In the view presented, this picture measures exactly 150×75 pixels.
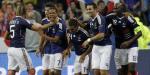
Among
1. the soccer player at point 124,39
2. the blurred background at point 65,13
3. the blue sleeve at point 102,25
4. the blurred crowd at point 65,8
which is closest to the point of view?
the blue sleeve at point 102,25

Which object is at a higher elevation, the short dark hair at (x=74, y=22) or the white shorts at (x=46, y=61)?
the short dark hair at (x=74, y=22)

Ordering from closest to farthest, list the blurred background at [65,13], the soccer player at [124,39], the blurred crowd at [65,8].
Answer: the soccer player at [124,39], the blurred background at [65,13], the blurred crowd at [65,8]

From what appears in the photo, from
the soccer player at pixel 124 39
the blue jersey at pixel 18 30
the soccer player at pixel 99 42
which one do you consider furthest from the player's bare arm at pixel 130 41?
the blue jersey at pixel 18 30

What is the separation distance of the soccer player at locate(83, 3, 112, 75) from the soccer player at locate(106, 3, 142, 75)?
60 centimetres

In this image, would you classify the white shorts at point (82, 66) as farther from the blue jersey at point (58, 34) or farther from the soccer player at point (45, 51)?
the soccer player at point (45, 51)

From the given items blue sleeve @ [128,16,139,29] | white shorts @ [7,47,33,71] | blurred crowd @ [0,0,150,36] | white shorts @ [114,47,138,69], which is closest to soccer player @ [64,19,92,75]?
white shorts @ [114,47,138,69]

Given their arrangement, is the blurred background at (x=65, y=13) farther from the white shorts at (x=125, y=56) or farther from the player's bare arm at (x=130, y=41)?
the white shorts at (x=125, y=56)

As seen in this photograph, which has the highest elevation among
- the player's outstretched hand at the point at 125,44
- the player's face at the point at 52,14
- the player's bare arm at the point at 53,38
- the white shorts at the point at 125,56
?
the player's face at the point at 52,14

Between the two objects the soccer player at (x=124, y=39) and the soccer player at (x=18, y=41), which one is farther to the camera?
the soccer player at (x=124, y=39)

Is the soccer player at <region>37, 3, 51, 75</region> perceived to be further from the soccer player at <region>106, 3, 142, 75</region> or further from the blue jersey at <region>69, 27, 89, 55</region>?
the soccer player at <region>106, 3, 142, 75</region>

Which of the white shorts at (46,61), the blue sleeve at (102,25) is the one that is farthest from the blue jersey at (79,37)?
the blue sleeve at (102,25)

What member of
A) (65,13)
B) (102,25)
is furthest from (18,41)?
(65,13)

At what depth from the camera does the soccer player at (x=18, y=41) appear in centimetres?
1678

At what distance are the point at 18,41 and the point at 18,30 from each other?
284mm
